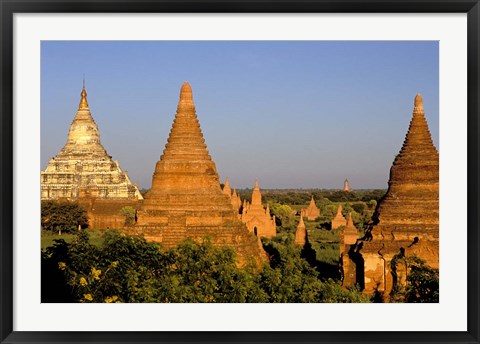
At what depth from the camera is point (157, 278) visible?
482 inches

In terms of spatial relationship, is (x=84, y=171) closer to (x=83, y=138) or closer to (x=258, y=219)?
(x=83, y=138)

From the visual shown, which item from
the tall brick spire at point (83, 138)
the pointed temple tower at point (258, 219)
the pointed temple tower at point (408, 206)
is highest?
the tall brick spire at point (83, 138)

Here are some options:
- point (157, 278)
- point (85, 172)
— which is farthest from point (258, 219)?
point (157, 278)

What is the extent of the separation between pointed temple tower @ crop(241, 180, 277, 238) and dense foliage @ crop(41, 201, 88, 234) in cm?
736

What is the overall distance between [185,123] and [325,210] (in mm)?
47614

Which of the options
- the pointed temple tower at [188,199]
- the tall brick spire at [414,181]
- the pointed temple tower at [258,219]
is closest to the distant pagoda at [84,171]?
the pointed temple tower at [258,219]

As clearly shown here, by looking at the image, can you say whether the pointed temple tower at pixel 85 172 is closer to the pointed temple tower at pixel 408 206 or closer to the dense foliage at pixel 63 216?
the dense foliage at pixel 63 216

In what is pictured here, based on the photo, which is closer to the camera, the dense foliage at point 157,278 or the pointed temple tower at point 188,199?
the dense foliage at point 157,278

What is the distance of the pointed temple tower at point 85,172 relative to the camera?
45562mm

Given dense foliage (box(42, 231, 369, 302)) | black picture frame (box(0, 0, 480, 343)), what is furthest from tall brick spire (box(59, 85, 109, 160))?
black picture frame (box(0, 0, 480, 343))

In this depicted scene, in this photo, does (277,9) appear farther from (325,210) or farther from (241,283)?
(325,210)

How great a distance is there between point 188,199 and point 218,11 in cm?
1018

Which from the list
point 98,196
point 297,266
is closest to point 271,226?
point 98,196

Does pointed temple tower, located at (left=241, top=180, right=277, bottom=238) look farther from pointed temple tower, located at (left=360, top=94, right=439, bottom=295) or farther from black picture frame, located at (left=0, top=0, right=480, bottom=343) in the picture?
black picture frame, located at (left=0, top=0, right=480, bottom=343)
